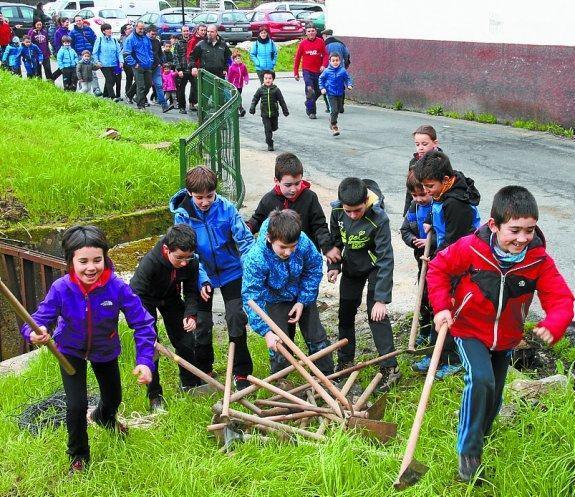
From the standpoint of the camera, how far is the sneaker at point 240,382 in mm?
5012

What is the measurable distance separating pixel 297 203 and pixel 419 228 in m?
0.87

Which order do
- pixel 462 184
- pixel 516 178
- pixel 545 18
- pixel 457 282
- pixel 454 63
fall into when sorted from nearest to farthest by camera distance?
pixel 457 282
pixel 462 184
pixel 516 178
pixel 545 18
pixel 454 63

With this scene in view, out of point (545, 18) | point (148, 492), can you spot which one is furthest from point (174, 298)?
point (545, 18)

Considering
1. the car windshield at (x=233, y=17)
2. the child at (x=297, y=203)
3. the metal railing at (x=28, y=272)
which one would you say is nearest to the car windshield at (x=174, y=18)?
the car windshield at (x=233, y=17)

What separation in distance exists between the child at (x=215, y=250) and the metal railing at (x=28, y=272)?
8.12 ft

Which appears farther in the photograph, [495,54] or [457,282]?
[495,54]

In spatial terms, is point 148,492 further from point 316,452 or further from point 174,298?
point 174,298

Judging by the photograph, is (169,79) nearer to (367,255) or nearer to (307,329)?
(367,255)

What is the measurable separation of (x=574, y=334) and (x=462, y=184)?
1670mm

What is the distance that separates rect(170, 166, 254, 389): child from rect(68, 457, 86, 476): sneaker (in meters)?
1.28

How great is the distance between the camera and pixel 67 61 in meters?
17.5

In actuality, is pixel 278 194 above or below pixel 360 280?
above

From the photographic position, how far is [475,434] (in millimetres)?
3551

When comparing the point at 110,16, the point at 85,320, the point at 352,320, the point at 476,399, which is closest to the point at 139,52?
the point at 352,320
